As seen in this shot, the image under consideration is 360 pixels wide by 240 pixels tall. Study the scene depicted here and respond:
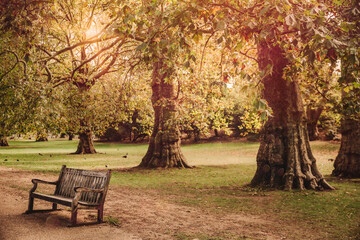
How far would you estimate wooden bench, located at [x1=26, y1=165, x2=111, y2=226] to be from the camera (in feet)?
23.8

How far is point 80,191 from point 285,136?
26.3 feet

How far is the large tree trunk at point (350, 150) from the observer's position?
51.3 feet

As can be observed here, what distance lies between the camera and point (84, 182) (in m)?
8.00

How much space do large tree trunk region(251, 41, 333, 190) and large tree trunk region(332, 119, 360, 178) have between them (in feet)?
12.7

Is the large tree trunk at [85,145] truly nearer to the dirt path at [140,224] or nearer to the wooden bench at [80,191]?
the dirt path at [140,224]

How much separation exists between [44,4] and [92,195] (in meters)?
5.65

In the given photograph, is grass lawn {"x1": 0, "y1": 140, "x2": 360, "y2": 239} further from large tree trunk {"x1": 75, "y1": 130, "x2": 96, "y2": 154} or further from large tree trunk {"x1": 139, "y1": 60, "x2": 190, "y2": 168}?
large tree trunk {"x1": 75, "y1": 130, "x2": 96, "y2": 154}

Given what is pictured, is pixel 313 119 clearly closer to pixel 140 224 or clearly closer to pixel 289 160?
pixel 289 160

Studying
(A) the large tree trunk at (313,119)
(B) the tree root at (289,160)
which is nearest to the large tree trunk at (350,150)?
(B) the tree root at (289,160)

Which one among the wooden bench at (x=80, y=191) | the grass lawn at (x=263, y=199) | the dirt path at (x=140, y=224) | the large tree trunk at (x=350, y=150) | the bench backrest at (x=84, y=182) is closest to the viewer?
the dirt path at (x=140, y=224)

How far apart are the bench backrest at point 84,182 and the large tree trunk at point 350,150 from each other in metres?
12.1

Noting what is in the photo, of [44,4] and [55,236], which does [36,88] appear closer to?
[44,4]

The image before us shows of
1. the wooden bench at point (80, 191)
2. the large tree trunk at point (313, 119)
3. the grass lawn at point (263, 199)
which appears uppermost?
the large tree trunk at point (313, 119)

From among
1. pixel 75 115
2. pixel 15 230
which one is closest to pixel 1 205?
pixel 15 230
